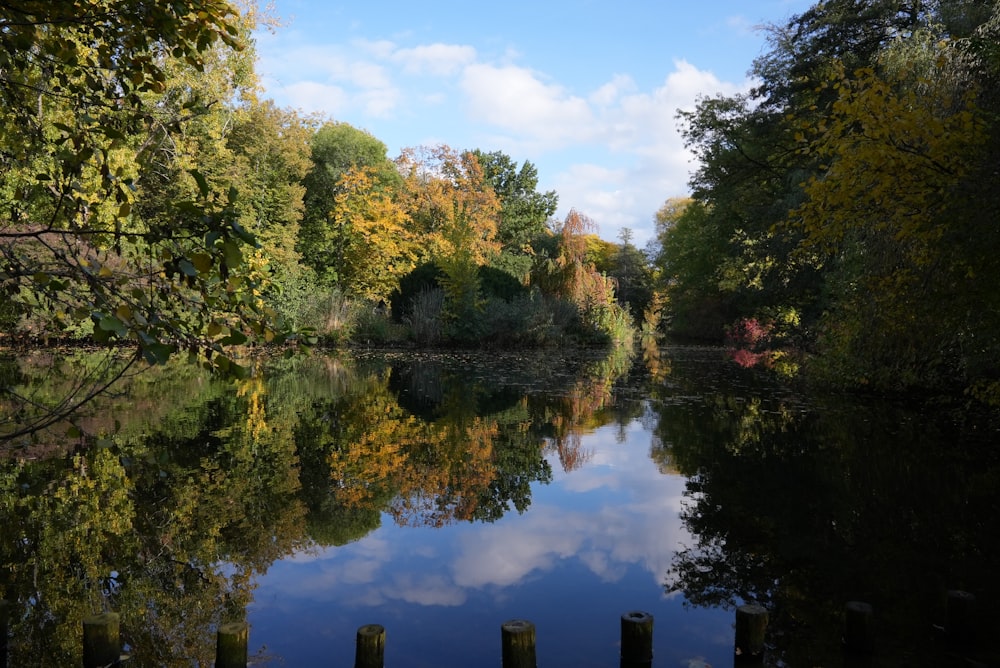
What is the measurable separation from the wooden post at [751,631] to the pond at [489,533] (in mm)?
183

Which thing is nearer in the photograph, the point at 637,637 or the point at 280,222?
the point at 637,637

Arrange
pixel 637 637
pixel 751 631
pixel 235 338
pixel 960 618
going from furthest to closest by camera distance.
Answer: pixel 960 618 → pixel 751 631 → pixel 637 637 → pixel 235 338

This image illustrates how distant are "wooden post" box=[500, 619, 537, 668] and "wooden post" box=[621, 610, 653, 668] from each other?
54 centimetres

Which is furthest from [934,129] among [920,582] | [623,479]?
[623,479]

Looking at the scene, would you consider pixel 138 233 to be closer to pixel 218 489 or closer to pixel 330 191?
pixel 218 489

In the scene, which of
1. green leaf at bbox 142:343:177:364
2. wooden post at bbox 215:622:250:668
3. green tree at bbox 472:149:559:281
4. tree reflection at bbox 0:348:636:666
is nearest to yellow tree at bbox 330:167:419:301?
green tree at bbox 472:149:559:281

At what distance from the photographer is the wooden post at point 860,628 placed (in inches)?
142

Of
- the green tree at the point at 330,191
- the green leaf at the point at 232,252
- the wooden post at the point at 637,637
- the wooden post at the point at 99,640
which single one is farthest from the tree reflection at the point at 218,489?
the green tree at the point at 330,191

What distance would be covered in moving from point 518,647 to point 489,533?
2.78 m

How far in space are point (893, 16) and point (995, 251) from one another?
18.2 meters

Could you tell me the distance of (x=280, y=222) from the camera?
3216 centimetres

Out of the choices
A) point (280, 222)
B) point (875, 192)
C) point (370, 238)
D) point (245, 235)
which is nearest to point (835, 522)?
point (875, 192)

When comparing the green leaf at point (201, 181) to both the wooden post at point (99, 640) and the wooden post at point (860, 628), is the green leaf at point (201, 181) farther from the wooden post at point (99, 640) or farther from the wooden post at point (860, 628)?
the wooden post at point (860, 628)

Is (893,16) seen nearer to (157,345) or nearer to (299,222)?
(157,345)
